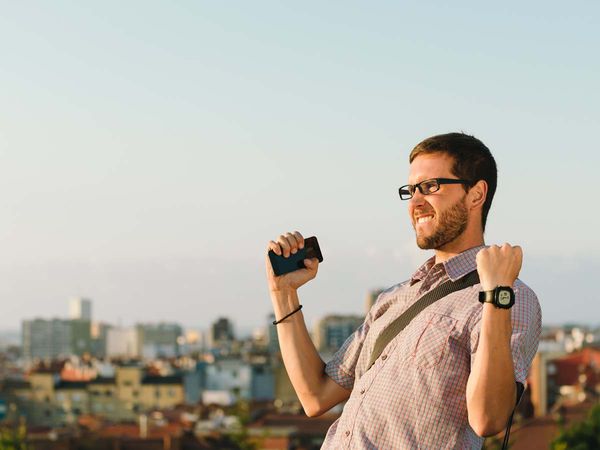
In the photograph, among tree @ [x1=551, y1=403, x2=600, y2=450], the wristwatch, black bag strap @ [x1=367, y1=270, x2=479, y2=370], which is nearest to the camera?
the wristwatch

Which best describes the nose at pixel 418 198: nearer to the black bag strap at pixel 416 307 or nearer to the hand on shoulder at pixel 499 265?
the black bag strap at pixel 416 307

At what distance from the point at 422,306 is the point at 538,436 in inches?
1005

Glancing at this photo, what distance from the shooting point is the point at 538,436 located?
2744 centimetres

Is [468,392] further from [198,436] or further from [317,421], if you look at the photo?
[317,421]

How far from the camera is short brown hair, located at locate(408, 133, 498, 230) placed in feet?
9.43

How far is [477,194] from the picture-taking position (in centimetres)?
289

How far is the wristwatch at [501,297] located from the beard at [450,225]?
1.21 feet

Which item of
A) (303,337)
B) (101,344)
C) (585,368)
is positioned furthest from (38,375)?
(101,344)

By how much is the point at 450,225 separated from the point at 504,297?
1.31 ft

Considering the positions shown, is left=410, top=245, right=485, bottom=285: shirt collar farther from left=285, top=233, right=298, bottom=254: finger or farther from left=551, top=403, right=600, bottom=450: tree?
left=551, top=403, right=600, bottom=450: tree

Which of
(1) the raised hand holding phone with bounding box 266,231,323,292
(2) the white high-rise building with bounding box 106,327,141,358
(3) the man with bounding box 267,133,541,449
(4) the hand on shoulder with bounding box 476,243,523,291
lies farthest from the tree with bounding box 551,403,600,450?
(2) the white high-rise building with bounding box 106,327,141,358

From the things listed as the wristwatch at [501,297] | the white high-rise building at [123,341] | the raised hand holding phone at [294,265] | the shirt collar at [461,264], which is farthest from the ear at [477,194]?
the white high-rise building at [123,341]

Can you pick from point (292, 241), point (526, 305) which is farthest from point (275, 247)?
point (526, 305)

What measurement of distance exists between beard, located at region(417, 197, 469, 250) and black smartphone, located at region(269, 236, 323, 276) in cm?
53
